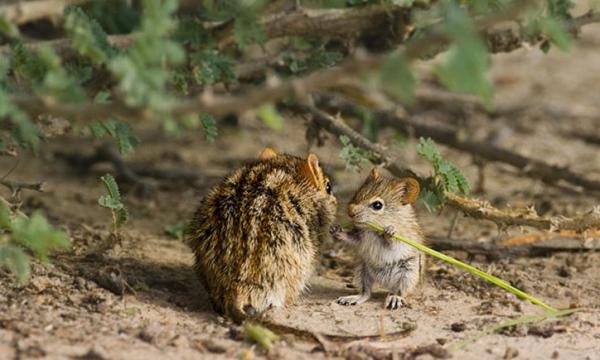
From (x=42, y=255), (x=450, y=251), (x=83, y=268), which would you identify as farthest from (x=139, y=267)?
(x=450, y=251)

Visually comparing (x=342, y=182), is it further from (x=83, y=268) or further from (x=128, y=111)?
(x=128, y=111)

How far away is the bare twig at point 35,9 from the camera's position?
5984 mm

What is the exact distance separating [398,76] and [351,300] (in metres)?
2.38

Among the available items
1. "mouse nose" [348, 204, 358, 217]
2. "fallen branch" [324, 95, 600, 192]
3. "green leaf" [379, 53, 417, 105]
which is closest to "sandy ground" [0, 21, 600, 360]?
"fallen branch" [324, 95, 600, 192]

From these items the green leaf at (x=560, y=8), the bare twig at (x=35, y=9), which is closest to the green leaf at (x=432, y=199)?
the green leaf at (x=560, y=8)

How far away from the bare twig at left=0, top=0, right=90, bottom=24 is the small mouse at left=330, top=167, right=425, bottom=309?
2287mm

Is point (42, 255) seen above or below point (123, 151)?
below

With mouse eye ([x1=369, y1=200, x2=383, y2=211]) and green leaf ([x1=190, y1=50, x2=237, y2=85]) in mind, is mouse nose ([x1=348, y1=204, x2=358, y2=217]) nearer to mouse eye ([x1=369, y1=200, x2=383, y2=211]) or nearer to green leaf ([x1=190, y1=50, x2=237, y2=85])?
mouse eye ([x1=369, y1=200, x2=383, y2=211])

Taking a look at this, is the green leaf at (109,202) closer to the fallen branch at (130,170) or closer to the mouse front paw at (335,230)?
the mouse front paw at (335,230)

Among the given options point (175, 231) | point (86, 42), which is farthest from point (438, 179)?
point (86, 42)

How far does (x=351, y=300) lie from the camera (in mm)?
5281

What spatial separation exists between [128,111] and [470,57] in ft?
4.41

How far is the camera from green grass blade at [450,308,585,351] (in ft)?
15.2

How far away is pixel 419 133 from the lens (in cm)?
721
